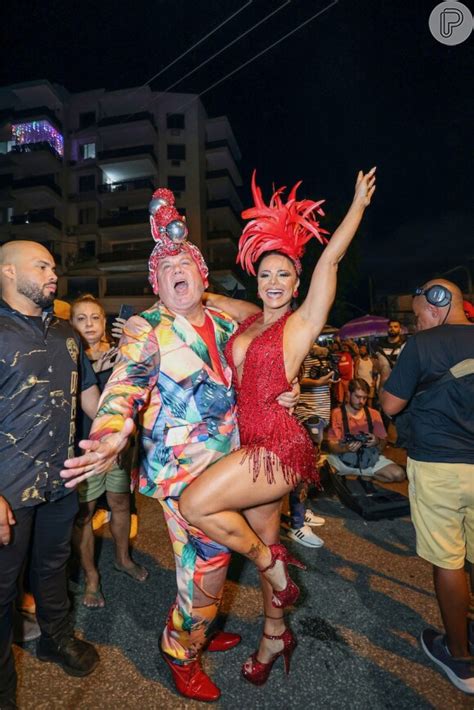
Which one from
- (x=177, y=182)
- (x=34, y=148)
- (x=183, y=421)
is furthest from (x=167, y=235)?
(x=34, y=148)

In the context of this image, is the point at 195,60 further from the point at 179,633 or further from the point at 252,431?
the point at 179,633

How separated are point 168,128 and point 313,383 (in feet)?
108

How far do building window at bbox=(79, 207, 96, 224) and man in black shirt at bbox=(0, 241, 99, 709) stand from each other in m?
29.8

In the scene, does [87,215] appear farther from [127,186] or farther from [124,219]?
[124,219]

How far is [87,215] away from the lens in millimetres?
29312

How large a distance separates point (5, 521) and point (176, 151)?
3394 centimetres

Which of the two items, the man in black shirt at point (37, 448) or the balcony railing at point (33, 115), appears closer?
the man in black shirt at point (37, 448)

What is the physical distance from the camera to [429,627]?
2.80 meters

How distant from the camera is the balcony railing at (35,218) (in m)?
26.8

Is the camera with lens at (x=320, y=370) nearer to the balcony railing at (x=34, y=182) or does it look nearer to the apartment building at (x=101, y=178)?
the apartment building at (x=101, y=178)

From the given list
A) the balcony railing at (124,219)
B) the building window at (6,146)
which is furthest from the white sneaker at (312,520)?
the building window at (6,146)

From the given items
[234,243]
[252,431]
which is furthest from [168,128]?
[252,431]

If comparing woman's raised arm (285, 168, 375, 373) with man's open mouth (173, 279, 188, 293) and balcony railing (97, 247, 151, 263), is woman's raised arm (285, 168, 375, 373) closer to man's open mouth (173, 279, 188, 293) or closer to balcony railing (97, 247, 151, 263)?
man's open mouth (173, 279, 188, 293)

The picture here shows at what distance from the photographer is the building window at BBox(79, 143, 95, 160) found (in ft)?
99.0
